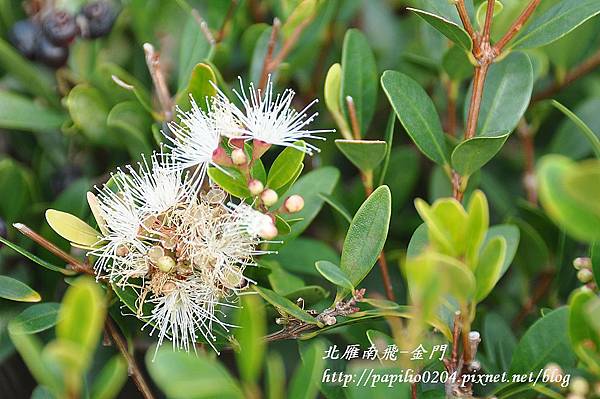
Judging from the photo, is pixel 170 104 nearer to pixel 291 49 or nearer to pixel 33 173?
pixel 291 49

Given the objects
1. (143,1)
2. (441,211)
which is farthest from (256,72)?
(441,211)

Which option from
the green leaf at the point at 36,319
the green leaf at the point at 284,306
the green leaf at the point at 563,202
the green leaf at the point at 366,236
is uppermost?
the green leaf at the point at 563,202

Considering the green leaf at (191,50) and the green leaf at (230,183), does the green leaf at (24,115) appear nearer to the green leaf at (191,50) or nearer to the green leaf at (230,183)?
the green leaf at (191,50)

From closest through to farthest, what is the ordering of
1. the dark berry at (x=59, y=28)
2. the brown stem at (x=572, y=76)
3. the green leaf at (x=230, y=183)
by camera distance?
1. the green leaf at (x=230, y=183)
2. the dark berry at (x=59, y=28)
3. the brown stem at (x=572, y=76)

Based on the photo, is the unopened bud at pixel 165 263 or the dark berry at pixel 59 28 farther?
the dark berry at pixel 59 28

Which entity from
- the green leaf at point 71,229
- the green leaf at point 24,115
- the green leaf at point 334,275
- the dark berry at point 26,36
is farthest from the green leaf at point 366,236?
the dark berry at point 26,36

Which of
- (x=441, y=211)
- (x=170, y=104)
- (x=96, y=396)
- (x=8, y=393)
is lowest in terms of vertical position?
(x=8, y=393)

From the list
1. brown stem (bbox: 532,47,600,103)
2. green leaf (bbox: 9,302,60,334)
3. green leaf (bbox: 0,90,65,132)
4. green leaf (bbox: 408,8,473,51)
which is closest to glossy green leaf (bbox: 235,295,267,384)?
green leaf (bbox: 9,302,60,334)
